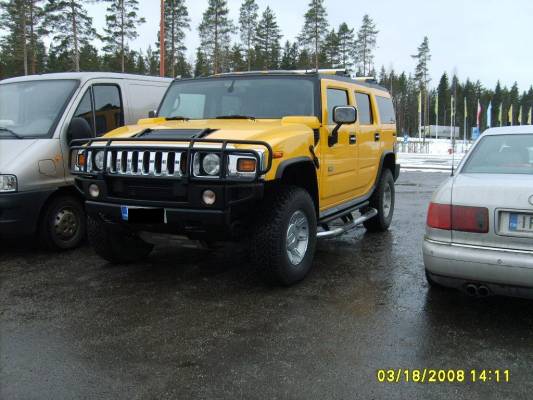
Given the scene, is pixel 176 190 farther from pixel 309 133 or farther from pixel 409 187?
pixel 409 187

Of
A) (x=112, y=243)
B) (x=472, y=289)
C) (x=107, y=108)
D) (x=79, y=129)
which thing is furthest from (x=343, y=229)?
(x=107, y=108)

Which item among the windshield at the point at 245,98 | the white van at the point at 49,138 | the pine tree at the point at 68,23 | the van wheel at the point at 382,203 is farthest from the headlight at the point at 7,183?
the pine tree at the point at 68,23

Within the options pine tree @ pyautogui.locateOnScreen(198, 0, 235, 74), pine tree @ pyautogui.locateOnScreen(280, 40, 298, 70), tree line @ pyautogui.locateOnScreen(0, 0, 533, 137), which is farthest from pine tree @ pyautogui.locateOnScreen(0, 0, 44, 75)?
Result: pine tree @ pyautogui.locateOnScreen(280, 40, 298, 70)

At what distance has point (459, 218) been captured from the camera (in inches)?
144

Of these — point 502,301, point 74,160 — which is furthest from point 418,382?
point 74,160

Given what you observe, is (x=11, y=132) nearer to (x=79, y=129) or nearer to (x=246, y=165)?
(x=79, y=129)

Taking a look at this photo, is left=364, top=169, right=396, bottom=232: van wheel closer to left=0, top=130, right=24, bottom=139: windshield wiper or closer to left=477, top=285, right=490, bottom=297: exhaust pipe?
left=477, top=285, right=490, bottom=297: exhaust pipe

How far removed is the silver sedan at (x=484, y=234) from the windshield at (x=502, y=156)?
2 centimetres

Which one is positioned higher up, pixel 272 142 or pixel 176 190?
pixel 272 142

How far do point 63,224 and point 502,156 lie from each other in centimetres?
480

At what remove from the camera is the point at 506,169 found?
3.99 meters

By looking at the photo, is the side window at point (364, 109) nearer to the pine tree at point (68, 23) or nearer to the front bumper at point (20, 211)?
the front bumper at point (20, 211)

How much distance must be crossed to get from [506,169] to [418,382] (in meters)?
1.94

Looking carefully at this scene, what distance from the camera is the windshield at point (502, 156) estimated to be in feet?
13.1
